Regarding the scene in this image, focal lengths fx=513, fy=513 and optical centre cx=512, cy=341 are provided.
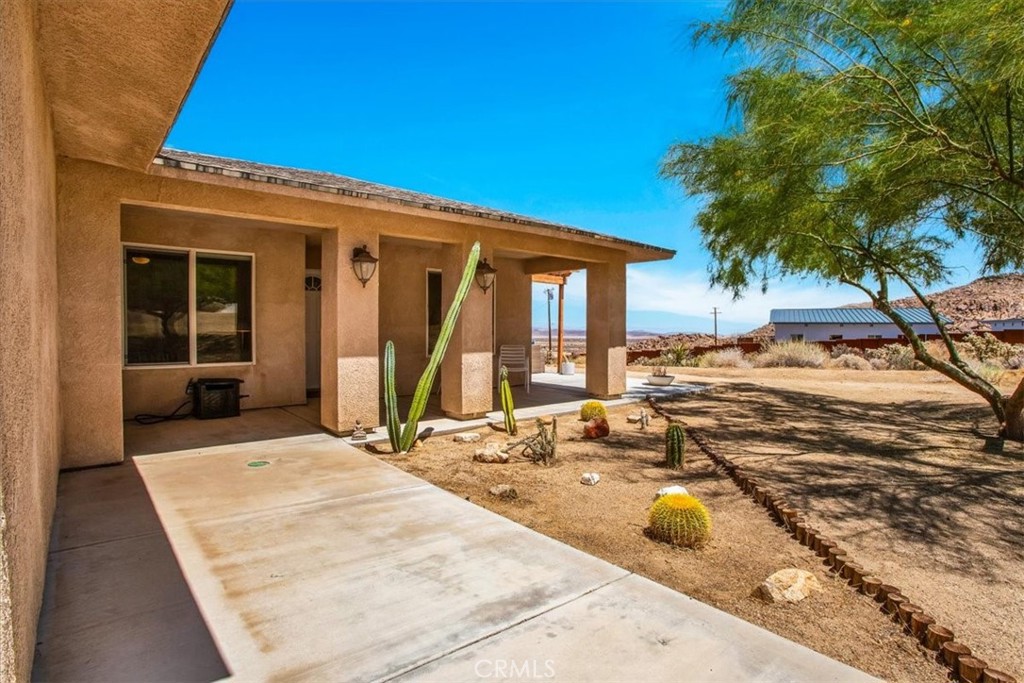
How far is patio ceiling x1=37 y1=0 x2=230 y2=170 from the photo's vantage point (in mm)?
2840

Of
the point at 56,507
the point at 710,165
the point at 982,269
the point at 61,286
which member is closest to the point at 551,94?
the point at 710,165

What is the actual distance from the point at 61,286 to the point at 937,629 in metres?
7.76

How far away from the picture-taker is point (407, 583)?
3.20 metres

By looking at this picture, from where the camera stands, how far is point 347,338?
23.7 ft

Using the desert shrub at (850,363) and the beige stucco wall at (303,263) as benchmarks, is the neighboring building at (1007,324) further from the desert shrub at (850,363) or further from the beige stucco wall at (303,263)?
the beige stucco wall at (303,263)

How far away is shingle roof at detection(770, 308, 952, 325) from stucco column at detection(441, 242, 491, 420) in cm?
4692

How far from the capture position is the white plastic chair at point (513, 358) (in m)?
12.5

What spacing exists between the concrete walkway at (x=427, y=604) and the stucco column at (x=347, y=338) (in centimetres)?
259

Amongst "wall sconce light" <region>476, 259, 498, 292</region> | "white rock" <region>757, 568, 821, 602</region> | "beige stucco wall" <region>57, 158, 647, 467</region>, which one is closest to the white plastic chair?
"beige stucco wall" <region>57, 158, 647, 467</region>

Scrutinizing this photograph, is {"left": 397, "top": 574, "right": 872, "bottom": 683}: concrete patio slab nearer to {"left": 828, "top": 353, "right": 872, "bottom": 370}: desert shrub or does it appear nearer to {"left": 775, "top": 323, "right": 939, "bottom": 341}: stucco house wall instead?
{"left": 828, "top": 353, "right": 872, "bottom": 370}: desert shrub

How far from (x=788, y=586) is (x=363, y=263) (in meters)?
6.07

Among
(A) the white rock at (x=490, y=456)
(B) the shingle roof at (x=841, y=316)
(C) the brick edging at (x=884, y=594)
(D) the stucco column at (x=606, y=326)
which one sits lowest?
(C) the brick edging at (x=884, y=594)

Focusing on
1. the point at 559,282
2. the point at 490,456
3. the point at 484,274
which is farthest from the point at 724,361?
the point at 490,456

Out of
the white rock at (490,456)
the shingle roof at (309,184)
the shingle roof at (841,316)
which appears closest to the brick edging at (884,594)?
the white rock at (490,456)
